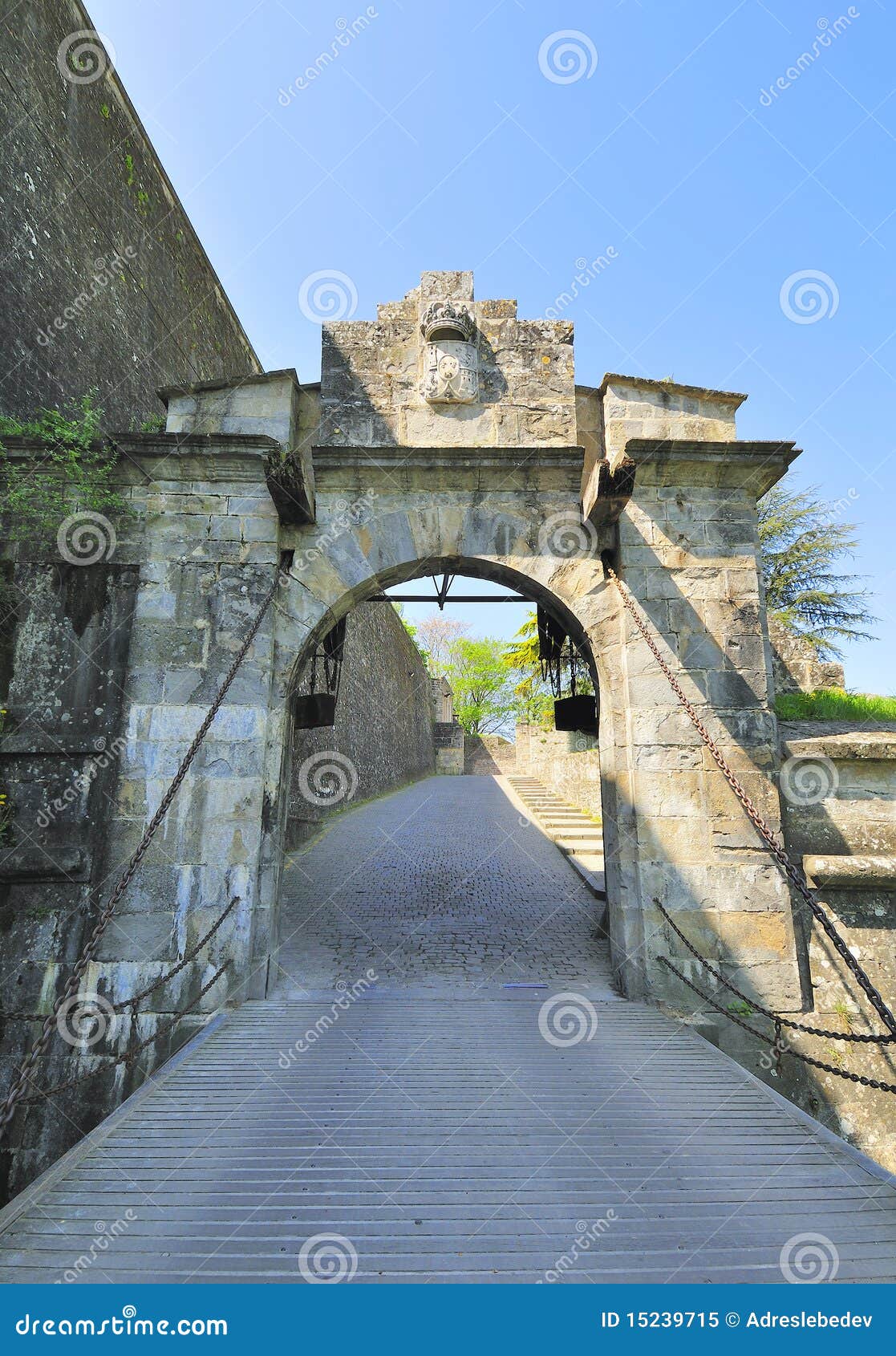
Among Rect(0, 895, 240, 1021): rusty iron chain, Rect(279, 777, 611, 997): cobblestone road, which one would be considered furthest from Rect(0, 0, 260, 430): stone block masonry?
Rect(279, 777, 611, 997): cobblestone road

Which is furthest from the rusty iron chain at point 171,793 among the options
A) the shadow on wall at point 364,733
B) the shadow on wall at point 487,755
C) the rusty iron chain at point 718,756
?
the shadow on wall at point 487,755

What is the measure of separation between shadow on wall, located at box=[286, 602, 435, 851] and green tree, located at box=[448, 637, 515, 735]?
14.3 metres

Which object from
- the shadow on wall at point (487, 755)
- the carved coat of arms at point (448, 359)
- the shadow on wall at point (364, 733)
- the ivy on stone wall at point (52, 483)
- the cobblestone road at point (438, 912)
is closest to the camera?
the ivy on stone wall at point (52, 483)

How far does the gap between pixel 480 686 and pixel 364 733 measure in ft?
88.3

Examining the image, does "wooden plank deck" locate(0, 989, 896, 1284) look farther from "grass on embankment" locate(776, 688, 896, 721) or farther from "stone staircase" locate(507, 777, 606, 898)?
"stone staircase" locate(507, 777, 606, 898)

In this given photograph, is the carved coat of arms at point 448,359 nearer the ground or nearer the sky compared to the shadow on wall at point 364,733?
nearer the sky

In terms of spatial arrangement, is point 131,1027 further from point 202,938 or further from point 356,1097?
point 356,1097

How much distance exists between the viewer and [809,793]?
502 centimetres

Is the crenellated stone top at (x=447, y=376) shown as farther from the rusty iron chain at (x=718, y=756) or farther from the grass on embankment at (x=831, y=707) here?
the grass on embankment at (x=831, y=707)

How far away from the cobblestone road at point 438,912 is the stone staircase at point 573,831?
0.17 meters

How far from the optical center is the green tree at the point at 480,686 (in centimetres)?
4341

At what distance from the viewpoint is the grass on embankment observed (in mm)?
5945

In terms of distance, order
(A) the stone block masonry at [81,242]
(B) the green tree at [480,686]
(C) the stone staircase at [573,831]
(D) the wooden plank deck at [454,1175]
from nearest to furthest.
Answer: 1. (D) the wooden plank deck at [454,1175]
2. (A) the stone block masonry at [81,242]
3. (C) the stone staircase at [573,831]
4. (B) the green tree at [480,686]

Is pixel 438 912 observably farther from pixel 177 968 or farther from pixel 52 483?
pixel 52 483
